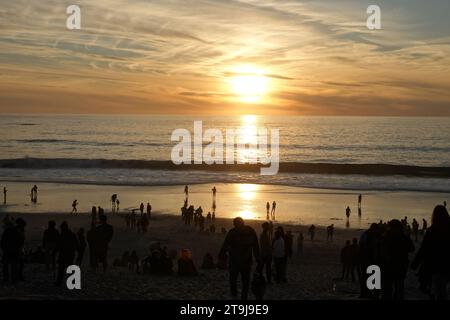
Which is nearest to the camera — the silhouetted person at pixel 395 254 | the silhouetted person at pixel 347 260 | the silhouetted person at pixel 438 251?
the silhouetted person at pixel 438 251

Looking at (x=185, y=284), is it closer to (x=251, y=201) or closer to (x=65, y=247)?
(x=65, y=247)

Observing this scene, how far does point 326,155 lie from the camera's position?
90562 mm

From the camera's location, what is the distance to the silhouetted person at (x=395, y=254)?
8.96m

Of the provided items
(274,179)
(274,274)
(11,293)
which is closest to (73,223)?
(274,274)

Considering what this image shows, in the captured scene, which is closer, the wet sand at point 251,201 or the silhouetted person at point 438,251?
the silhouetted person at point 438,251

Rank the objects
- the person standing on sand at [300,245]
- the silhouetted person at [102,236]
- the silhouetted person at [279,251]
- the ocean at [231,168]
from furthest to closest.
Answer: the ocean at [231,168] < the person standing on sand at [300,245] < the silhouetted person at [279,251] < the silhouetted person at [102,236]

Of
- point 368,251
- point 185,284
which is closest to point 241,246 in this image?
point 368,251

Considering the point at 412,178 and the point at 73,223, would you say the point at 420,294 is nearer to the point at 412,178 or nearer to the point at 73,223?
the point at 73,223

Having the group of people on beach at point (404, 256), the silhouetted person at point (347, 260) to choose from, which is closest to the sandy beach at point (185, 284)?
the silhouetted person at point (347, 260)

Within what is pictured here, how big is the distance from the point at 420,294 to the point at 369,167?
58675 mm

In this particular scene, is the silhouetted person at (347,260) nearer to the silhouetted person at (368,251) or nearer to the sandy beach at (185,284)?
the sandy beach at (185,284)

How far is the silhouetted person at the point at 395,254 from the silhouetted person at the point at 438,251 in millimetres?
840

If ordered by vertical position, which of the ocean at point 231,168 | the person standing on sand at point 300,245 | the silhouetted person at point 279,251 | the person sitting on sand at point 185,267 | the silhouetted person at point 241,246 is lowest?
the person standing on sand at point 300,245
